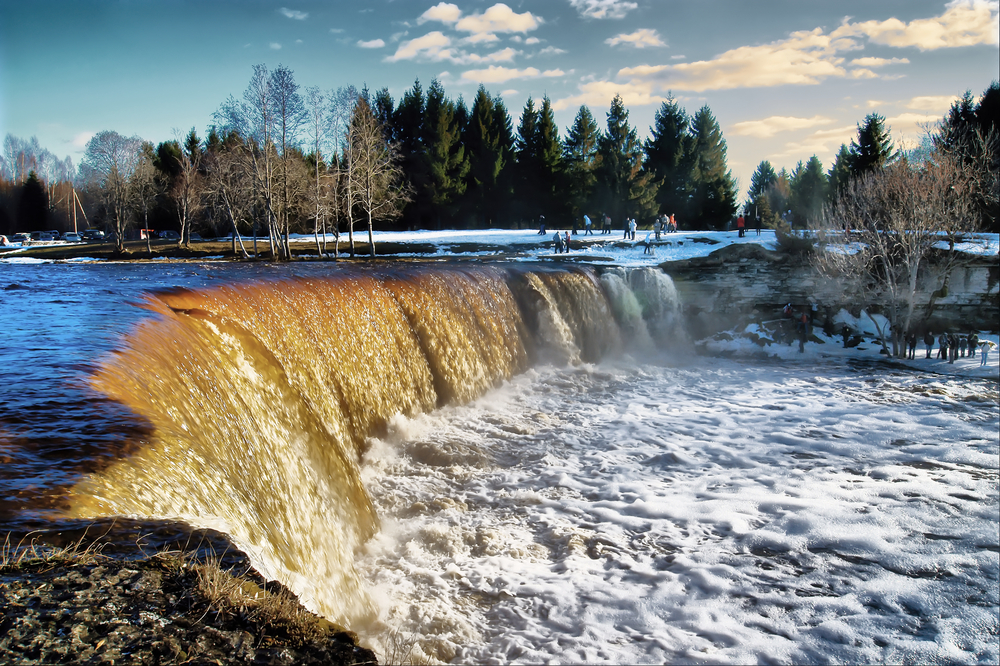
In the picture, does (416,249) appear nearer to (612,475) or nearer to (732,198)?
(732,198)

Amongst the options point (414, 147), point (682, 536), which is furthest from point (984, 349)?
point (414, 147)

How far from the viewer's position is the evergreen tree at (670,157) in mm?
43125

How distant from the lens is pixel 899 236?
20672mm

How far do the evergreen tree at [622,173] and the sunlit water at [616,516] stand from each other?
104ft

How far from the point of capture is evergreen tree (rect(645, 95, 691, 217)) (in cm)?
4312

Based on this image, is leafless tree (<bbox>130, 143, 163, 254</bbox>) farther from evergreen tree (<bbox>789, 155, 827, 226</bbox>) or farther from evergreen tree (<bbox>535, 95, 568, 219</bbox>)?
evergreen tree (<bbox>789, 155, 827, 226</bbox>)

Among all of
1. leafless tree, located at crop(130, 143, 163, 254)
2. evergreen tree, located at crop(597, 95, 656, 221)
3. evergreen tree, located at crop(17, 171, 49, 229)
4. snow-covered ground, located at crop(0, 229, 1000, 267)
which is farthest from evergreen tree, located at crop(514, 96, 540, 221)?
evergreen tree, located at crop(17, 171, 49, 229)

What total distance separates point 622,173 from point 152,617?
43.1 metres

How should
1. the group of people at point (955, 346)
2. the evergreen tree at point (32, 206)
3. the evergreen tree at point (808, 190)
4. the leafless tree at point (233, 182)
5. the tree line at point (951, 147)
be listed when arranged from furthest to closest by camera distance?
the evergreen tree at point (32, 206), the evergreen tree at point (808, 190), the leafless tree at point (233, 182), the tree line at point (951, 147), the group of people at point (955, 346)

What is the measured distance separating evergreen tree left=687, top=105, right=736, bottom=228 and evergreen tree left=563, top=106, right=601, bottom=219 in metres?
7.07

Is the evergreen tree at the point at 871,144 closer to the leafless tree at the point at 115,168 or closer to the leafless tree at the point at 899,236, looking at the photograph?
the leafless tree at the point at 899,236

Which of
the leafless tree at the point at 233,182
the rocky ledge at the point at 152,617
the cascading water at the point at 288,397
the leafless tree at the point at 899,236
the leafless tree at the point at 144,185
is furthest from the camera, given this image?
the leafless tree at the point at 144,185

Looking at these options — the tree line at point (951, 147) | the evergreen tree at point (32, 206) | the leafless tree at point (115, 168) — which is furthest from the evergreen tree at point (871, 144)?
the evergreen tree at point (32, 206)

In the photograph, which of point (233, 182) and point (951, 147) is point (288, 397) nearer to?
point (951, 147)
